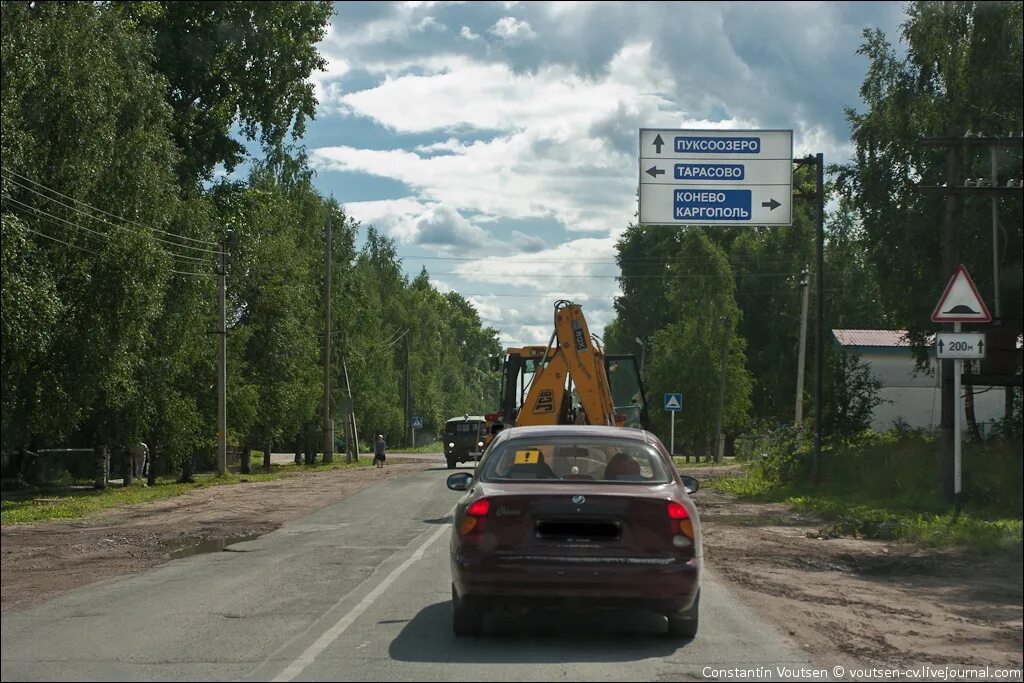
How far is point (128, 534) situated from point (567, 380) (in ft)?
28.8

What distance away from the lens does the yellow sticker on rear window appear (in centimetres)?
883

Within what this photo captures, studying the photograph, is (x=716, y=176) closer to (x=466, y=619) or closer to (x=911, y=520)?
(x=911, y=520)

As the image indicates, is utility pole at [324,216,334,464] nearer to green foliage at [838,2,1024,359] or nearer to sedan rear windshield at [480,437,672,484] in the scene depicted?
green foliage at [838,2,1024,359]

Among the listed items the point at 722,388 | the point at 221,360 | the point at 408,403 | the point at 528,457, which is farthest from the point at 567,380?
the point at 408,403

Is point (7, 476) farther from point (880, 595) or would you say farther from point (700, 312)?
point (700, 312)

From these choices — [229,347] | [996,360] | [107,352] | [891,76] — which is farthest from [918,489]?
[229,347]

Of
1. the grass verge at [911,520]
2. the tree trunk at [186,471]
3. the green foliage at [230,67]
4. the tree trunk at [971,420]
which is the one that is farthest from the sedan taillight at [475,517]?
the green foliage at [230,67]

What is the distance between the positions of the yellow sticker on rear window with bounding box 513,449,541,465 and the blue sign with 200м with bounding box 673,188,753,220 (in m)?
14.5

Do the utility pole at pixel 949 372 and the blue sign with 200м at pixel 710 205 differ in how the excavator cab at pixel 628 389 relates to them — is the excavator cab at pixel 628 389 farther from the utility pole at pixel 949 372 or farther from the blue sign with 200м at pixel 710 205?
the utility pole at pixel 949 372

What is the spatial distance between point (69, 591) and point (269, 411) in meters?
31.4

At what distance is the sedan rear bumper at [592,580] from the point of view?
7977 millimetres

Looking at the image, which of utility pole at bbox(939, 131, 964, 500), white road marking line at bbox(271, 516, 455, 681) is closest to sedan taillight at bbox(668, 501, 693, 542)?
white road marking line at bbox(271, 516, 455, 681)

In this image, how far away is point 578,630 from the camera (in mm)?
8977

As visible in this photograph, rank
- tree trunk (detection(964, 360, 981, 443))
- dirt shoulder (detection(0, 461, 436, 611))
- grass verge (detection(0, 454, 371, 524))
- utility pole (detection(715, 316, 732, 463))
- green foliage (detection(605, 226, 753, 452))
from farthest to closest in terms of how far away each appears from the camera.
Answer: green foliage (detection(605, 226, 753, 452)) < utility pole (detection(715, 316, 732, 463)) < tree trunk (detection(964, 360, 981, 443)) < grass verge (detection(0, 454, 371, 524)) < dirt shoulder (detection(0, 461, 436, 611))
